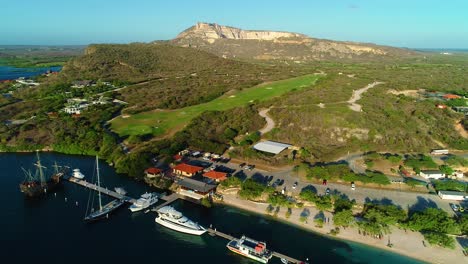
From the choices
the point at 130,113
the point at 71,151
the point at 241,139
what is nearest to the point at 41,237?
the point at 71,151

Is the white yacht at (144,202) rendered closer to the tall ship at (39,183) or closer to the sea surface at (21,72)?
the tall ship at (39,183)

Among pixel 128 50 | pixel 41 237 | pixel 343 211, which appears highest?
pixel 128 50

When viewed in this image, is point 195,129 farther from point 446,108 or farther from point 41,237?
point 446,108

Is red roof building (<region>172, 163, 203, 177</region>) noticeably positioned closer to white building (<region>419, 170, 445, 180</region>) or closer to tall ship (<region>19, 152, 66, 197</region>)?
tall ship (<region>19, 152, 66, 197</region>)

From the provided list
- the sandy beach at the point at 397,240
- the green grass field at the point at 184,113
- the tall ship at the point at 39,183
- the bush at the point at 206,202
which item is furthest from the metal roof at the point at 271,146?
the tall ship at the point at 39,183

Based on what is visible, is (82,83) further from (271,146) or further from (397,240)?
(397,240)

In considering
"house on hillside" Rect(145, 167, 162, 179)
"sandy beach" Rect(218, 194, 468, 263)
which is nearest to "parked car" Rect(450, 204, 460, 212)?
"sandy beach" Rect(218, 194, 468, 263)

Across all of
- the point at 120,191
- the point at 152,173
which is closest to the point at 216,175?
the point at 152,173
